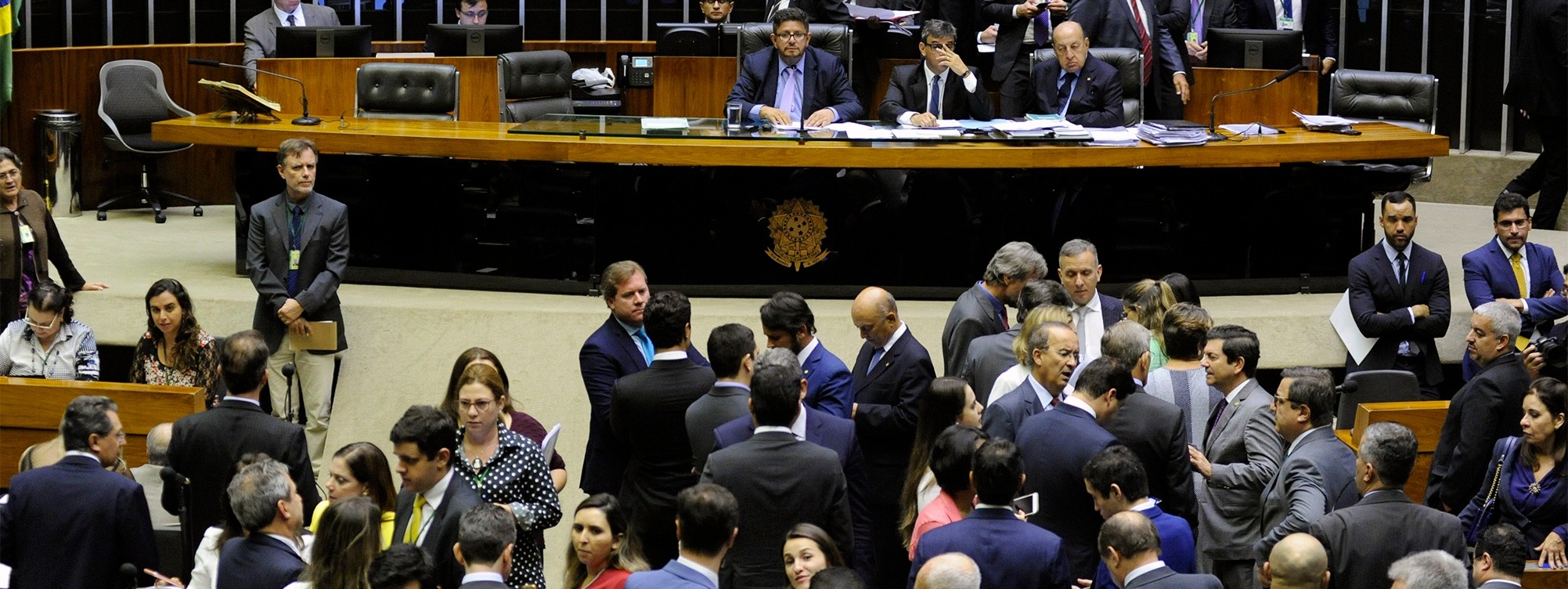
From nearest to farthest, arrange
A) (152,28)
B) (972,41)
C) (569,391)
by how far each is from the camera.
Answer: (569,391)
(972,41)
(152,28)

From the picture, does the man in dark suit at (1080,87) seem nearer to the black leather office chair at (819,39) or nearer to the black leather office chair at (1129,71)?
the black leather office chair at (1129,71)

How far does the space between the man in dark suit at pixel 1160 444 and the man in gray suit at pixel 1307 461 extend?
0.78ft

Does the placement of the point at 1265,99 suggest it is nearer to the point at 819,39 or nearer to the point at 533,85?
the point at 819,39

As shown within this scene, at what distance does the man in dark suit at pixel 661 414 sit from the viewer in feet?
16.4

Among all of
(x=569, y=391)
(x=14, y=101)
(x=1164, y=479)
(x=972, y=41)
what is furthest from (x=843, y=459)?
(x=14, y=101)

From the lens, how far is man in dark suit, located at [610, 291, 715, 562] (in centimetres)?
500

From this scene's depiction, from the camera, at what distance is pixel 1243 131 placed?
8.23 m

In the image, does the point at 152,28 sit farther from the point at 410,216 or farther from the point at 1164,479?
the point at 1164,479

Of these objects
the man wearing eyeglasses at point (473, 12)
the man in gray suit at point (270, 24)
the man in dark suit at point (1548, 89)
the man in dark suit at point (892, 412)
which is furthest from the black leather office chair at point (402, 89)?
the man in dark suit at point (1548, 89)

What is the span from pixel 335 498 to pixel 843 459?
139 centimetres

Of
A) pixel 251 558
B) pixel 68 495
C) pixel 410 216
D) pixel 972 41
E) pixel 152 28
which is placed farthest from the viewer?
pixel 152 28

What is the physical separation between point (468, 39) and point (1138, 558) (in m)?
7.79

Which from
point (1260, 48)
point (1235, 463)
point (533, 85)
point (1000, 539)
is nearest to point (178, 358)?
point (1000, 539)

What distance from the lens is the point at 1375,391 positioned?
627 cm
